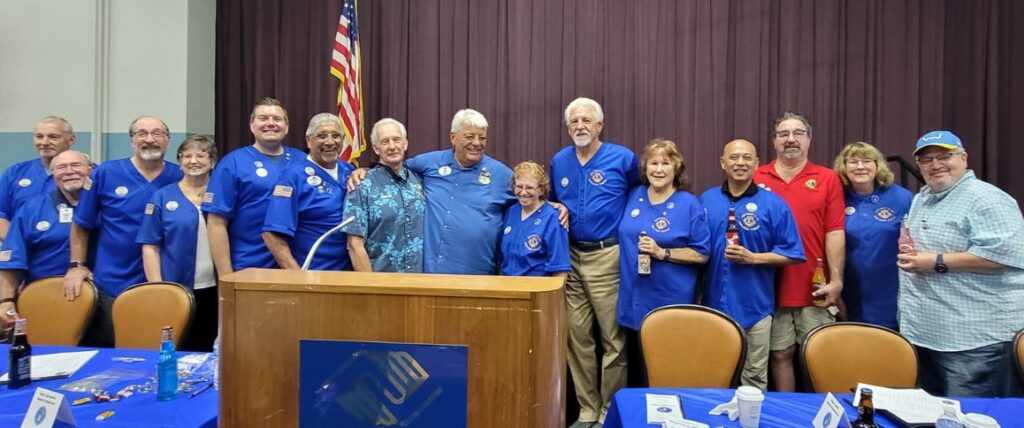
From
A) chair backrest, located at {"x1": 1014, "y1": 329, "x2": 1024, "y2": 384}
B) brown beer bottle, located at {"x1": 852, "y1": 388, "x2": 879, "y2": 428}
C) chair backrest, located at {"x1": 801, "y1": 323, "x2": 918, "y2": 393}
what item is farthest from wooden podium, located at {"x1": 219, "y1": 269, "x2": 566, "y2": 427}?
chair backrest, located at {"x1": 1014, "y1": 329, "x2": 1024, "y2": 384}

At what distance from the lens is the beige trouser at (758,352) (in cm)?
292

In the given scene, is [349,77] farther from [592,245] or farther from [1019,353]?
[1019,353]

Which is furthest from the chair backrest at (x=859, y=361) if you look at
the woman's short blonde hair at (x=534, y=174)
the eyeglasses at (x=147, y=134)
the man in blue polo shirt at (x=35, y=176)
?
the man in blue polo shirt at (x=35, y=176)

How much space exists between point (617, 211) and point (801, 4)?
2.47 m

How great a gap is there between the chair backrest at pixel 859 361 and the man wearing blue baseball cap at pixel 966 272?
1.12 feet

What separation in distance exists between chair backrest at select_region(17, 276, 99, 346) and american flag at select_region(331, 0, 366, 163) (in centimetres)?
166

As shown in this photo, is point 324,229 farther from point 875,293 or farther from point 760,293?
point 875,293

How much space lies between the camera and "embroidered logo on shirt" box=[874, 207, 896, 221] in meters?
2.97

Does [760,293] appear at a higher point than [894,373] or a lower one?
higher

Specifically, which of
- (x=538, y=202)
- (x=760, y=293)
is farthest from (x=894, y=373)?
(x=538, y=202)

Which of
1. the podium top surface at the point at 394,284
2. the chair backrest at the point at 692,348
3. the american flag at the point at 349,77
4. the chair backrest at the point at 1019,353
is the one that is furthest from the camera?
the american flag at the point at 349,77

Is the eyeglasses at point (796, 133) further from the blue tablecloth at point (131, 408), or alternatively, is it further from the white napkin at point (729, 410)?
the blue tablecloth at point (131, 408)

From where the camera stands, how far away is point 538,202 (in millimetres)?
2990

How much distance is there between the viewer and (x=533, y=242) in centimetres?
290
